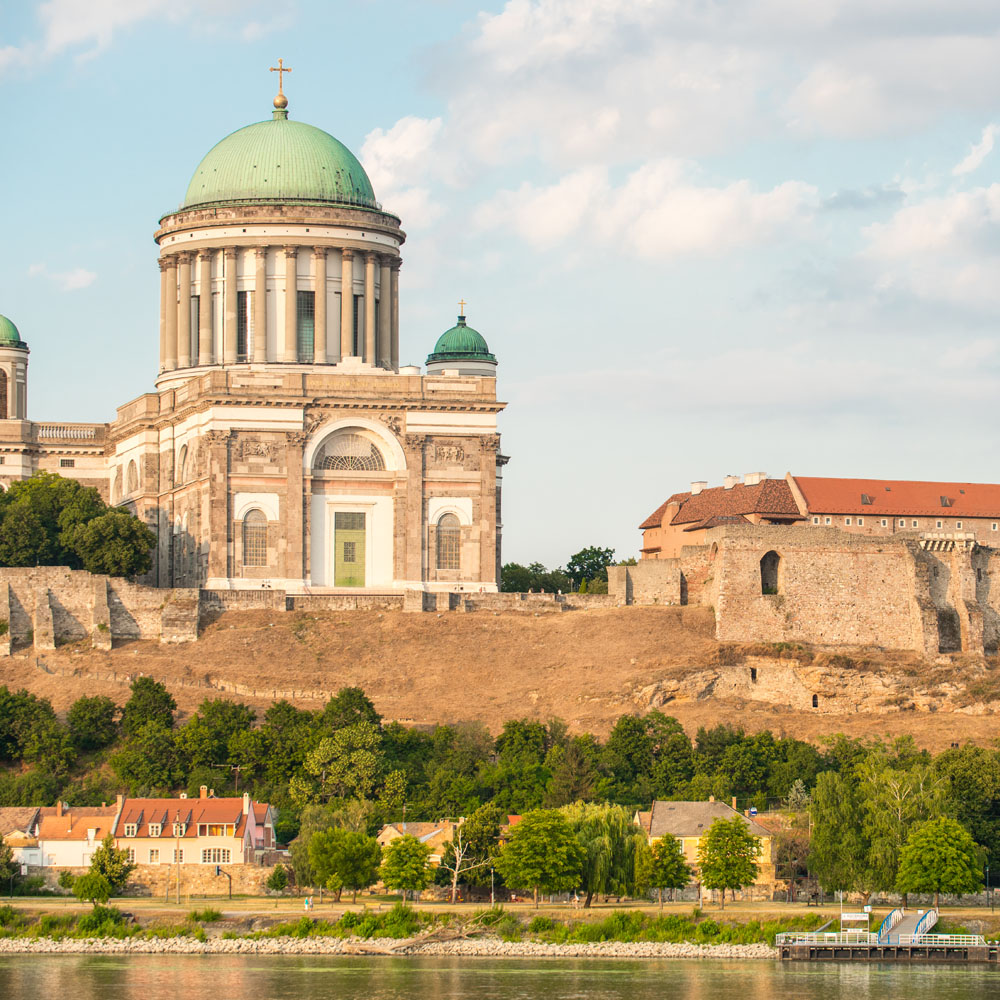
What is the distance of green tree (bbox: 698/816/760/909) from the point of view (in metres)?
84.8

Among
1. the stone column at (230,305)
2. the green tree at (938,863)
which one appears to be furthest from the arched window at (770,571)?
the stone column at (230,305)

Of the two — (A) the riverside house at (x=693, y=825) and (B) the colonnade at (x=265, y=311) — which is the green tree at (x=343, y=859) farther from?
(B) the colonnade at (x=265, y=311)

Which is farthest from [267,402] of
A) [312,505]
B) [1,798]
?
[1,798]

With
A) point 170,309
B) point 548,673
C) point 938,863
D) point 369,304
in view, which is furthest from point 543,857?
point 170,309

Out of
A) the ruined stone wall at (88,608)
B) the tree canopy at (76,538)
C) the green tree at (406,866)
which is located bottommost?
the green tree at (406,866)

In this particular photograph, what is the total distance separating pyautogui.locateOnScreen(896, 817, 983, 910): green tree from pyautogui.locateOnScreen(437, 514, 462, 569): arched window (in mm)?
33835

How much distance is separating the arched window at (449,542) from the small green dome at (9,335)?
88.4 feet

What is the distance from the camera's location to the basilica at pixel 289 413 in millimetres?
113125

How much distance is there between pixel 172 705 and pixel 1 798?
790 centimetres

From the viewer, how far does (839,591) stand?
109 metres

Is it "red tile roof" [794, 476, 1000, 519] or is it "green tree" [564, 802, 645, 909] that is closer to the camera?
"green tree" [564, 802, 645, 909]

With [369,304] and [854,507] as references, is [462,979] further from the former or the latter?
[369,304]

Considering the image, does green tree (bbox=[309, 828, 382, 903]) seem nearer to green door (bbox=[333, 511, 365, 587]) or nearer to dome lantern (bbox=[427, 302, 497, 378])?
green door (bbox=[333, 511, 365, 587])

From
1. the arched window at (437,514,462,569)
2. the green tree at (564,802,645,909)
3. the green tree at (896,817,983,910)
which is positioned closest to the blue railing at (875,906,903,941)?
the green tree at (896,817,983,910)
